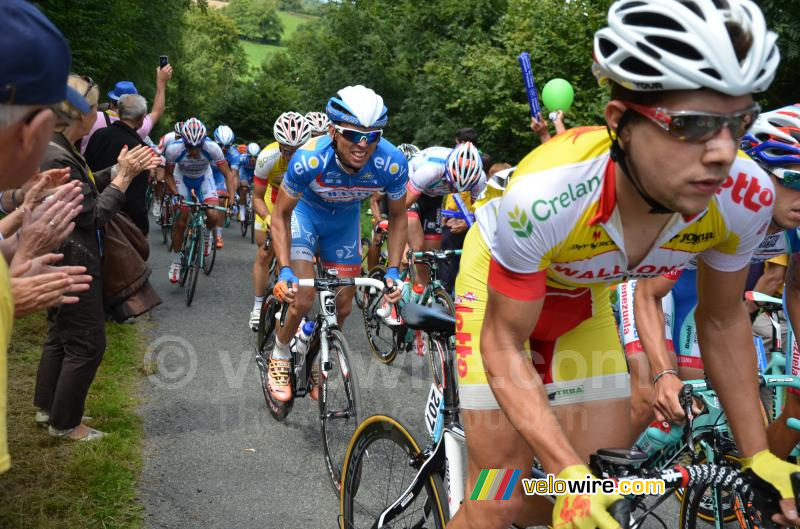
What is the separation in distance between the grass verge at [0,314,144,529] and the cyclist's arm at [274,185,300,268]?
65.7 inches

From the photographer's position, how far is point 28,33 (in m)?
1.36

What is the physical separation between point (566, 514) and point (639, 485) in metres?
0.22

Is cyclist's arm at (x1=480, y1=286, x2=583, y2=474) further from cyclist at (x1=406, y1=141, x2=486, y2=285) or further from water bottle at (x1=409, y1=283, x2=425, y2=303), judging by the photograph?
water bottle at (x1=409, y1=283, x2=425, y2=303)

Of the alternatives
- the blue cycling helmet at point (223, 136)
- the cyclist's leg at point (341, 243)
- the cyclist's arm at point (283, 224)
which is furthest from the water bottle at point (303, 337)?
the blue cycling helmet at point (223, 136)

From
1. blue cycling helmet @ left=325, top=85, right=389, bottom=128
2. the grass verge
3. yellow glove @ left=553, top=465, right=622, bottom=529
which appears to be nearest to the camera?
yellow glove @ left=553, top=465, right=622, bottom=529

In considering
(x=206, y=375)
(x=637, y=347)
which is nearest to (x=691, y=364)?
(x=637, y=347)

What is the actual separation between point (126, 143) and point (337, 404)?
3.43 meters

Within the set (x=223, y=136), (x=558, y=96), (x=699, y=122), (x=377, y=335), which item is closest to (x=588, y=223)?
(x=699, y=122)

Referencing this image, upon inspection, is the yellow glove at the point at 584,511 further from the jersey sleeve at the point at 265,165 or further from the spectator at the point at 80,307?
the jersey sleeve at the point at 265,165

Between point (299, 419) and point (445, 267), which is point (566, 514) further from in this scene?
point (445, 267)

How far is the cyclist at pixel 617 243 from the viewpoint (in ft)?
5.99

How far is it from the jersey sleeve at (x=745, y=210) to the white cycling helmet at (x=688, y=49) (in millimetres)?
355

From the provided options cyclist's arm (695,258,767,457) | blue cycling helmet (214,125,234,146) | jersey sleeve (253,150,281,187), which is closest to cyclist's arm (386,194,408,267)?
cyclist's arm (695,258,767,457)

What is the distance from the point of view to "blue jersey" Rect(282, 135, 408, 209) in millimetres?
5294
